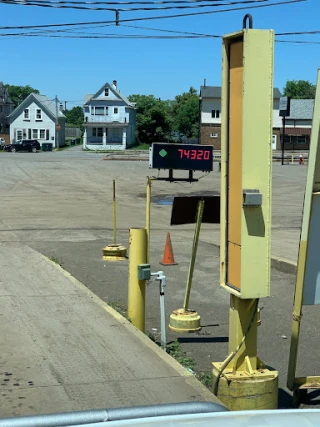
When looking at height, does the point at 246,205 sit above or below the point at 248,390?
above

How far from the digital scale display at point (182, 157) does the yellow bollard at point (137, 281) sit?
84cm

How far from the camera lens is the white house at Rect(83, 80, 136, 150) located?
8369cm

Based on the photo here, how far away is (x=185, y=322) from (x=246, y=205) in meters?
3.10

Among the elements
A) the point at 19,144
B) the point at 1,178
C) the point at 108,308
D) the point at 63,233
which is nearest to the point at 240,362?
the point at 108,308

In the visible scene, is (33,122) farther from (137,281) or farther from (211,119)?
(137,281)

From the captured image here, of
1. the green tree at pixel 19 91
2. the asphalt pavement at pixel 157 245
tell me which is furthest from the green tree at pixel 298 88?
the asphalt pavement at pixel 157 245

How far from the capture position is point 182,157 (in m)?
6.90

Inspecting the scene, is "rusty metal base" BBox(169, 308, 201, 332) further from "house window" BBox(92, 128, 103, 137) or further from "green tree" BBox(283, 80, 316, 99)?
"green tree" BBox(283, 80, 316, 99)

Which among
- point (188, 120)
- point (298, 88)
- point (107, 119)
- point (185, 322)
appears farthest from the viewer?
point (298, 88)

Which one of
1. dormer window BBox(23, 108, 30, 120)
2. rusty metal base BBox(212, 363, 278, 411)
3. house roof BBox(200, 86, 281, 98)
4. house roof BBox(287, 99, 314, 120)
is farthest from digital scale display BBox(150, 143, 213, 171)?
house roof BBox(287, 99, 314, 120)

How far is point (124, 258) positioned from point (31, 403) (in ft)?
24.7

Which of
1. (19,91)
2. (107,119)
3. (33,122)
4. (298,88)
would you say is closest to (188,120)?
(107,119)

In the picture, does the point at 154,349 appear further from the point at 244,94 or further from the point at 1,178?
the point at 1,178

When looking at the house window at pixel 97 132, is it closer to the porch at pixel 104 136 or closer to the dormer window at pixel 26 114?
the porch at pixel 104 136
